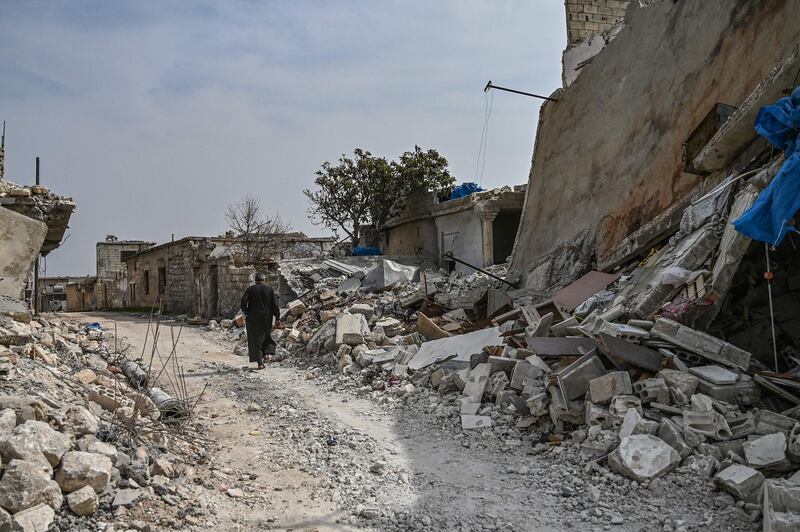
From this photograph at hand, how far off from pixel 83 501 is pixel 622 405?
3719 millimetres

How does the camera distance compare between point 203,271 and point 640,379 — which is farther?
point 203,271

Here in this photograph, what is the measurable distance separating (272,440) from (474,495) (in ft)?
6.87

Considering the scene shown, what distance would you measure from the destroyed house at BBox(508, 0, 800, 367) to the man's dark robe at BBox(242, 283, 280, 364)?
4.49 meters

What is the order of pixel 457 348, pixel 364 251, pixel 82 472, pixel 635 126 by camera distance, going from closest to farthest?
1. pixel 82 472
2. pixel 457 348
3. pixel 635 126
4. pixel 364 251

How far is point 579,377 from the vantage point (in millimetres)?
5074

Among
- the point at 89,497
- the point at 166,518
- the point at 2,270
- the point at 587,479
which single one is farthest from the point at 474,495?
the point at 2,270

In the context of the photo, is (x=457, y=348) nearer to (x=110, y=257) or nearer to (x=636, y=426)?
(x=636, y=426)

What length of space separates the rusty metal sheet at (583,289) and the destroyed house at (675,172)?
1.39ft

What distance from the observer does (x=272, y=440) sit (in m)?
5.33

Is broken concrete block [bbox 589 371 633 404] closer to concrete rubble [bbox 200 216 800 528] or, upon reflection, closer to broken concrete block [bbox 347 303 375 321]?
concrete rubble [bbox 200 216 800 528]

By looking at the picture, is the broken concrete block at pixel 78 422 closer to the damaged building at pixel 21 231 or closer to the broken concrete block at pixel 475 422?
the broken concrete block at pixel 475 422

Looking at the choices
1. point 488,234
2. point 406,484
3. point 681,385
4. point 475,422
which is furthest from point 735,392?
point 488,234

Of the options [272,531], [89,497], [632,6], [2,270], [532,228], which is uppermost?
[632,6]

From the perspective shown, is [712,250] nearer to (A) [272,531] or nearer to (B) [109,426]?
(A) [272,531]
